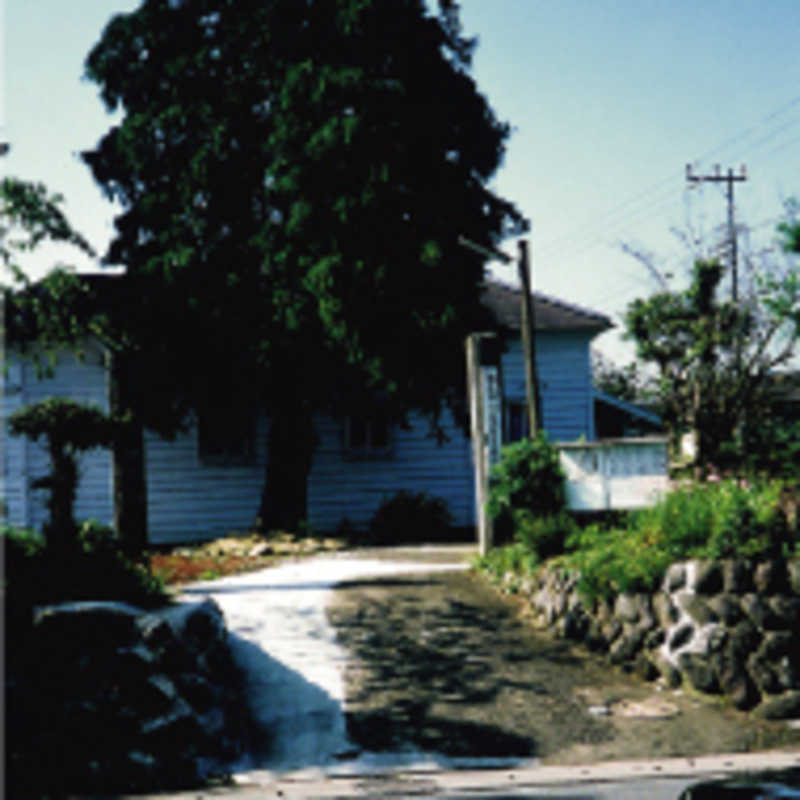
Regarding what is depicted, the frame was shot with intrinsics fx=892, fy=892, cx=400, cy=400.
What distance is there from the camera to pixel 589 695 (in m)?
7.93

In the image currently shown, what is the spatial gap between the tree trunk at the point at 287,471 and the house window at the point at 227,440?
2.25 metres

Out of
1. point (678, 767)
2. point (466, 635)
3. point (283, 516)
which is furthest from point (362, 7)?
point (678, 767)

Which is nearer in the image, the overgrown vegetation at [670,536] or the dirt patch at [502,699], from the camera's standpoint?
the dirt patch at [502,699]

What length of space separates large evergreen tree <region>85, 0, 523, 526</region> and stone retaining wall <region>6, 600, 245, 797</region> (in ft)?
29.2

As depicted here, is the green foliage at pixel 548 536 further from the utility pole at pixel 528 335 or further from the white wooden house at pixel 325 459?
the white wooden house at pixel 325 459

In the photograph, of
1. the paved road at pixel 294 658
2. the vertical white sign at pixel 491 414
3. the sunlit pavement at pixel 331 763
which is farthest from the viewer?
the vertical white sign at pixel 491 414

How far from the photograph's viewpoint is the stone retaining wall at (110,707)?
6.56m

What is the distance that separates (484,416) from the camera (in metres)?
12.5

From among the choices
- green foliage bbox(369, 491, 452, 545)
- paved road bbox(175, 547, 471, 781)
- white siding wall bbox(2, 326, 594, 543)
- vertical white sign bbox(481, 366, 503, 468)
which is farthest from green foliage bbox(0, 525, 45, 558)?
green foliage bbox(369, 491, 452, 545)

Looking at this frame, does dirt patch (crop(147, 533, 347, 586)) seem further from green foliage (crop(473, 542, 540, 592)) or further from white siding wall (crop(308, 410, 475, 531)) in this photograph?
green foliage (crop(473, 542, 540, 592))

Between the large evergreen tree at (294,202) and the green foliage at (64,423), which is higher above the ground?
the large evergreen tree at (294,202)

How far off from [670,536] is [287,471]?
34.9 feet

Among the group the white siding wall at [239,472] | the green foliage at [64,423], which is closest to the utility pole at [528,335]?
the white siding wall at [239,472]

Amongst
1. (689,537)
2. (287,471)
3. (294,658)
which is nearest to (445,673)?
(294,658)
